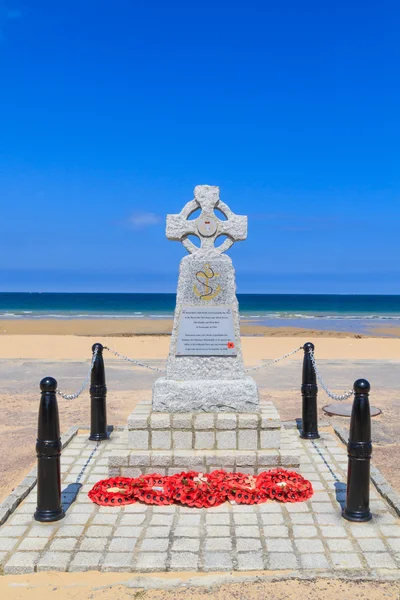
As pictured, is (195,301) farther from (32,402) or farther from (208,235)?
(32,402)

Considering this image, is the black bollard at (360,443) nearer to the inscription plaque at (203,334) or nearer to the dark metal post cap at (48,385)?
the inscription plaque at (203,334)

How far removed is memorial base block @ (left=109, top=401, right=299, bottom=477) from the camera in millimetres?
5676

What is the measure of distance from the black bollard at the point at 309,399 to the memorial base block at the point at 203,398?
4.89 feet

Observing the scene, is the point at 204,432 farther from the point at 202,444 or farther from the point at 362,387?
the point at 362,387

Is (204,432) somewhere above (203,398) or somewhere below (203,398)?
below

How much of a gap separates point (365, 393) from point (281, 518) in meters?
1.38

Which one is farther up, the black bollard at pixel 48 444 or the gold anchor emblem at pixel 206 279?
the gold anchor emblem at pixel 206 279

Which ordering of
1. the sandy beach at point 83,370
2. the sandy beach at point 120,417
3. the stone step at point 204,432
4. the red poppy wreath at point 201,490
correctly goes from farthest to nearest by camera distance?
the sandy beach at point 83,370, the stone step at point 204,432, the red poppy wreath at point 201,490, the sandy beach at point 120,417

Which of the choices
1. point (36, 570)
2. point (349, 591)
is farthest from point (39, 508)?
point (349, 591)

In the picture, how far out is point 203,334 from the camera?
A: 6293mm


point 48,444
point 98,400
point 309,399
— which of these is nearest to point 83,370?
point 98,400

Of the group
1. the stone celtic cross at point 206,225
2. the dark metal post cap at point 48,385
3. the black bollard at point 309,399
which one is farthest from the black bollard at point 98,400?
the black bollard at point 309,399

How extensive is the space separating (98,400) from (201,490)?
253 cm

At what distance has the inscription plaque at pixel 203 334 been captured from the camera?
20.6 feet
